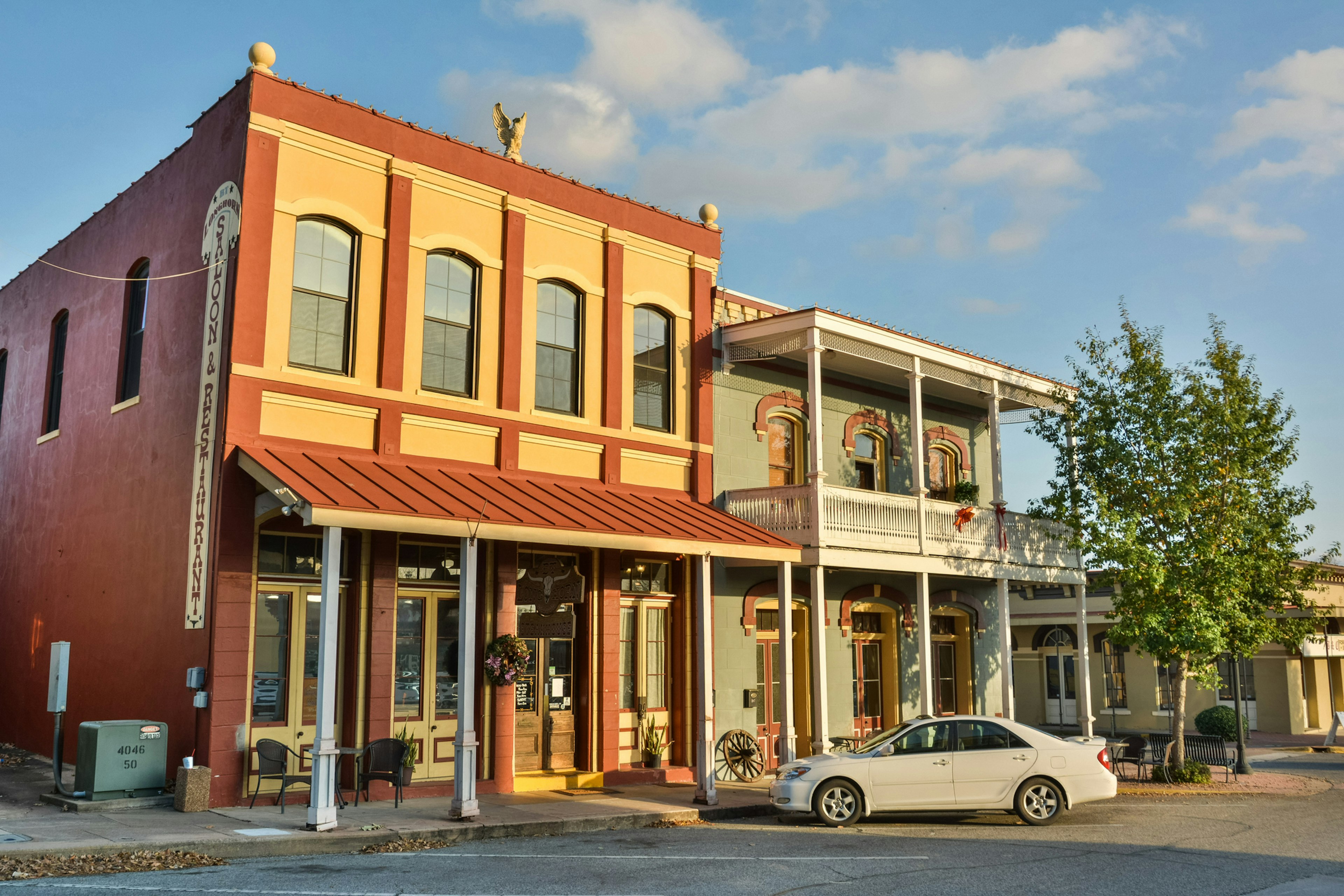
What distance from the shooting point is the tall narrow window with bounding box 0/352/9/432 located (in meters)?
21.2

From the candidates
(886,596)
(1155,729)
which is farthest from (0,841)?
(1155,729)

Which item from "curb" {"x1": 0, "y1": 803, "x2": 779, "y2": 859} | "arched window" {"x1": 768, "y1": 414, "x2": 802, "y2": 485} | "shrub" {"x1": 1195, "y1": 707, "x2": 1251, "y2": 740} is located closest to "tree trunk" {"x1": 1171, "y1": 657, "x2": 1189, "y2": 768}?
"arched window" {"x1": 768, "y1": 414, "x2": 802, "y2": 485}

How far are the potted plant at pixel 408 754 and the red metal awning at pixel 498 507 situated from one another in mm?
2590

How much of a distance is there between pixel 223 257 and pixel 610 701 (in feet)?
26.5

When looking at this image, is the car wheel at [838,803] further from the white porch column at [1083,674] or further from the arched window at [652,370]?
the white porch column at [1083,674]

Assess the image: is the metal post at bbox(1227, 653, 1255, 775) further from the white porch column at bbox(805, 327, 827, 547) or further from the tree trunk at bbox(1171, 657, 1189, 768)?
the white porch column at bbox(805, 327, 827, 547)

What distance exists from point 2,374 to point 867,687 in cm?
1785

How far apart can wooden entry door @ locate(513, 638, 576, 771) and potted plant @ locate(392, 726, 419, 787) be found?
1519 millimetres

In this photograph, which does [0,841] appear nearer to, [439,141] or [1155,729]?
[439,141]

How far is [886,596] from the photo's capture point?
2075 centimetres

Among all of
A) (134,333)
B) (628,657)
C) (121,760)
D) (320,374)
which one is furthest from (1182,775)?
(134,333)

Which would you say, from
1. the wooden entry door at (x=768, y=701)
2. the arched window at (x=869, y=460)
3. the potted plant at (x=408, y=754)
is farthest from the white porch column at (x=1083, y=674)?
the potted plant at (x=408, y=754)

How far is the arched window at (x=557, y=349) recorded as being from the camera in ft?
54.9

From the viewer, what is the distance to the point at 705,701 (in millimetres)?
14344
